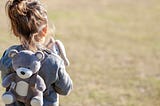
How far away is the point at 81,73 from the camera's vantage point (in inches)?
340

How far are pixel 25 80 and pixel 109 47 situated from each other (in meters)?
7.18

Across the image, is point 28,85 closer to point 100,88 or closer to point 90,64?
point 100,88

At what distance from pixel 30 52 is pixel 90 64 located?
555 cm

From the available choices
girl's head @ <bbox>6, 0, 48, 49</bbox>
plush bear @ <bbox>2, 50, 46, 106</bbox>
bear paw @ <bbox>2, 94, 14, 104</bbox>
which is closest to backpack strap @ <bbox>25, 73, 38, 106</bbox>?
plush bear @ <bbox>2, 50, 46, 106</bbox>

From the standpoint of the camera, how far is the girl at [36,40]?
3799mm

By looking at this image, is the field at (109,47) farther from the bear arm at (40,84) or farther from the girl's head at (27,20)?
the bear arm at (40,84)

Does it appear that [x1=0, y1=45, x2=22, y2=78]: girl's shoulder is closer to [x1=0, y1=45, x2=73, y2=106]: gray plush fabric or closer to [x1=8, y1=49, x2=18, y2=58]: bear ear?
[x1=0, y1=45, x2=73, y2=106]: gray plush fabric

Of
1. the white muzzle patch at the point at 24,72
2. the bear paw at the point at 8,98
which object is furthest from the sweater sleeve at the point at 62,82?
the bear paw at the point at 8,98

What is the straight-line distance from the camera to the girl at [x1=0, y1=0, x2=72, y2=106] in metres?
3.80

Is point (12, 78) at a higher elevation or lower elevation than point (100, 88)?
higher

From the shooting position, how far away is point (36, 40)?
386 cm

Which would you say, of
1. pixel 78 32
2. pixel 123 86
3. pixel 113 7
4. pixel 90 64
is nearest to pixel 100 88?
pixel 123 86

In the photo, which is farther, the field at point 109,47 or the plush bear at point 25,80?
the field at point 109,47

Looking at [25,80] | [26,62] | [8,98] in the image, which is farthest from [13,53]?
[8,98]
